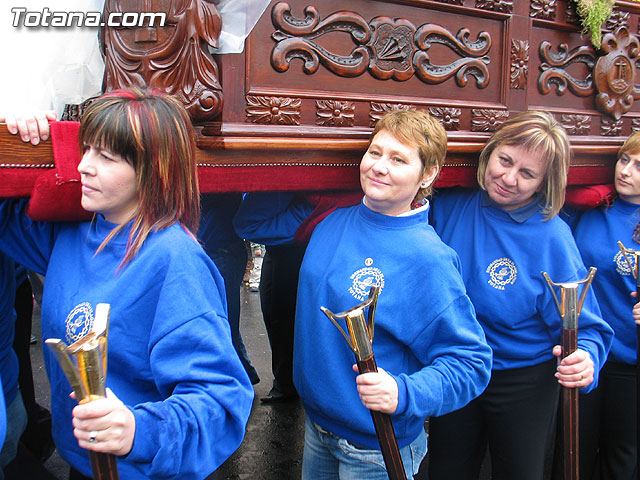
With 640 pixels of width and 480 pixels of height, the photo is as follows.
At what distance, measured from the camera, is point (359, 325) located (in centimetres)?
133

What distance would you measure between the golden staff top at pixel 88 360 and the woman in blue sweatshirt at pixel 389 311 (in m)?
0.86

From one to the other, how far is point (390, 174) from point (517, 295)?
697 mm

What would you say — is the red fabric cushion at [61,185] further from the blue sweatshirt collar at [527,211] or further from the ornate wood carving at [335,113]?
the blue sweatshirt collar at [527,211]

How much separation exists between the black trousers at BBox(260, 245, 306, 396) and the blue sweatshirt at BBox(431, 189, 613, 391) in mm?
1299

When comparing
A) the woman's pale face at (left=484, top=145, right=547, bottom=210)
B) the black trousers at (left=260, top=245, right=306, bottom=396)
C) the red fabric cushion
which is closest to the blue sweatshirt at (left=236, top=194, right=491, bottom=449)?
the woman's pale face at (left=484, top=145, right=547, bottom=210)

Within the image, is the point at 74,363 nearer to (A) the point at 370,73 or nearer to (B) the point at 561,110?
(A) the point at 370,73

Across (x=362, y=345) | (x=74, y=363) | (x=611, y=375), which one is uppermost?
(x=74, y=363)

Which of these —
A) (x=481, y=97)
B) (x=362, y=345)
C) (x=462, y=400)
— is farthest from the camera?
(x=481, y=97)

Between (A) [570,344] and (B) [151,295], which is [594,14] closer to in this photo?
(A) [570,344]

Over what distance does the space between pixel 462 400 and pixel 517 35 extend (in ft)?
4.91

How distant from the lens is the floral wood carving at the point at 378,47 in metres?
1.87

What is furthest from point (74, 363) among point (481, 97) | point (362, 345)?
point (481, 97)

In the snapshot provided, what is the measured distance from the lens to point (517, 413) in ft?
7.05

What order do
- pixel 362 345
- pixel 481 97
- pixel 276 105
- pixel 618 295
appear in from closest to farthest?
pixel 362 345 < pixel 276 105 < pixel 481 97 < pixel 618 295
